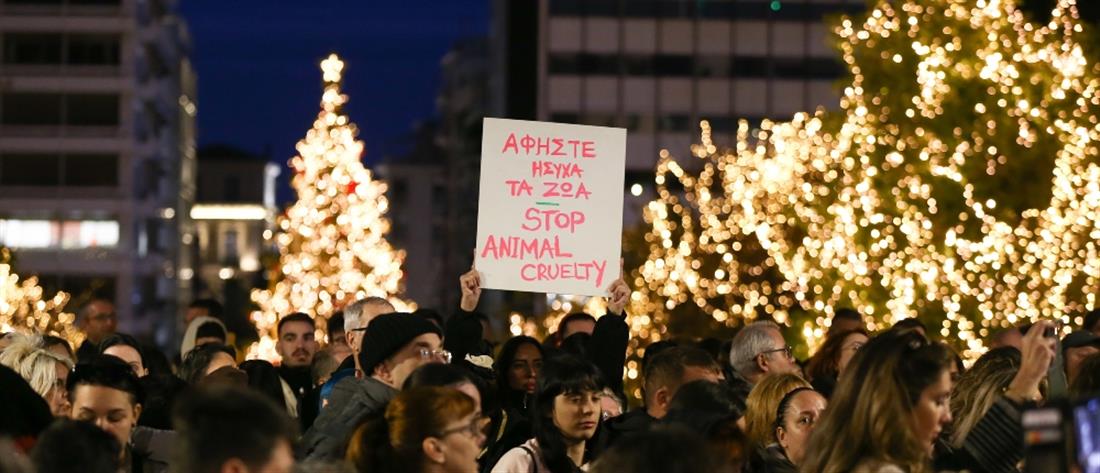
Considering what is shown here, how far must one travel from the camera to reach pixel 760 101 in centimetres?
7925

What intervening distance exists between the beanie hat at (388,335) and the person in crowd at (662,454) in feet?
9.60

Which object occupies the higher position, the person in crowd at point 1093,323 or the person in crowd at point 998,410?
the person in crowd at point 1093,323

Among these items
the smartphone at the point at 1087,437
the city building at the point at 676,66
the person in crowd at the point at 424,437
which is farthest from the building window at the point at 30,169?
the smartphone at the point at 1087,437

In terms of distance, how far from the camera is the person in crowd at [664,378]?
9.02 metres

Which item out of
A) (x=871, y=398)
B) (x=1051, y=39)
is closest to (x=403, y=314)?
(x=871, y=398)

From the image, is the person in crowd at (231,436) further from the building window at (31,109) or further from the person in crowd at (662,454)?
the building window at (31,109)

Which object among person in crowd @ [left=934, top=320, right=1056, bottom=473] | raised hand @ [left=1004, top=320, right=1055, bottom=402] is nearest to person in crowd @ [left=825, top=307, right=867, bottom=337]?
person in crowd @ [left=934, top=320, right=1056, bottom=473]

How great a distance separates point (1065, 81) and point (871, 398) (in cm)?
1822

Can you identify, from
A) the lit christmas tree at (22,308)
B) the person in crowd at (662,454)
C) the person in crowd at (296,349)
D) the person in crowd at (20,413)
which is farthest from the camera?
the lit christmas tree at (22,308)

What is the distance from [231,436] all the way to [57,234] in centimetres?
7789

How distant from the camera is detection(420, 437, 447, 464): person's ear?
21.4ft

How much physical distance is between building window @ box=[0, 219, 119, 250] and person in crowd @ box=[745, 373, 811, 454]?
244ft

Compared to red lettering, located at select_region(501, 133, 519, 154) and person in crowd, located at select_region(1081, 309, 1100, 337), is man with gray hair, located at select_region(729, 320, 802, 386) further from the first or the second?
person in crowd, located at select_region(1081, 309, 1100, 337)

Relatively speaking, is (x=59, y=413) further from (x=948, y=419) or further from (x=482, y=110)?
(x=482, y=110)
